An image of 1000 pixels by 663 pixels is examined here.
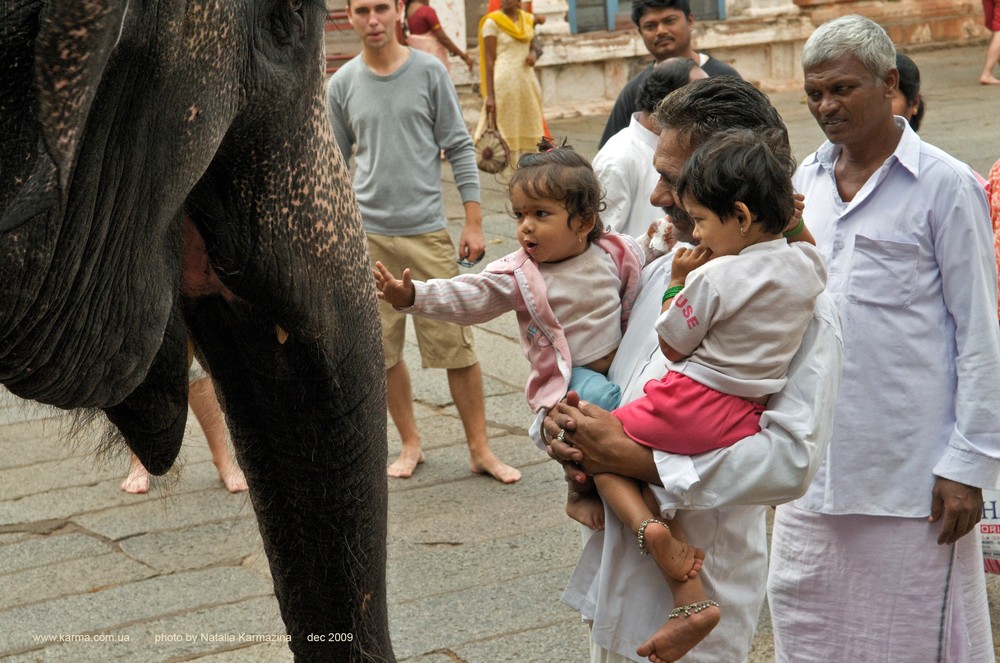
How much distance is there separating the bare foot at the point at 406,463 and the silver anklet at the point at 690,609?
326 centimetres

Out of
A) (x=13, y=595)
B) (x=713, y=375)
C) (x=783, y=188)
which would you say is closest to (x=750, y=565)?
(x=713, y=375)

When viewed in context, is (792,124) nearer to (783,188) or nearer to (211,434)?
(211,434)

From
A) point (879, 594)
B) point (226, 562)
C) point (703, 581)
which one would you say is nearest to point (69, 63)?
point (703, 581)

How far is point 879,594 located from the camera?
10.5ft

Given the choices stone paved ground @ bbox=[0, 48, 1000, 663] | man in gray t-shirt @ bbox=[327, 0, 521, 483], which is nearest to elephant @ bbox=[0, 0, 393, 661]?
stone paved ground @ bbox=[0, 48, 1000, 663]

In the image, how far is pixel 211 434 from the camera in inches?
196

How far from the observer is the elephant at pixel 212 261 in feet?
3.59

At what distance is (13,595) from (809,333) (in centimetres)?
309

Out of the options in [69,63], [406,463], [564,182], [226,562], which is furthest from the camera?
[406,463]

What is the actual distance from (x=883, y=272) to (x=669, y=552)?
107 centimetres

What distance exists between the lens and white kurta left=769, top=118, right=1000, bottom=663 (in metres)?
3.04

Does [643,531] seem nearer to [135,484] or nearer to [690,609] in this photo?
[690,609]

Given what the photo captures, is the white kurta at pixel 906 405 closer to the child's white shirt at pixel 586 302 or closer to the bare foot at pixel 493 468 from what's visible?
the child's white shirt at pixel 586 302

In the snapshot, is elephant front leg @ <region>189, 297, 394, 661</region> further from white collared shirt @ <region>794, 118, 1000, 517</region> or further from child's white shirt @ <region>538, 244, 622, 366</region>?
white collared shirt @ <region>794, 118, 1000, 517</region>
